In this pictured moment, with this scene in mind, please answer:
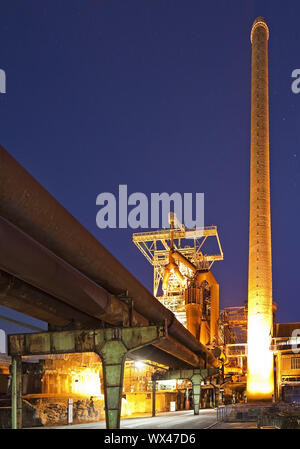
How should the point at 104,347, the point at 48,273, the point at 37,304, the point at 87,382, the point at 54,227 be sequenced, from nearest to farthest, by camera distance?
the point at 54,227, the point at 48,273, the point at 37,304, the point at 104,347, the point at 87,382

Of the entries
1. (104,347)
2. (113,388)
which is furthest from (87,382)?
(113,388)

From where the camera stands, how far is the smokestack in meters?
46.9

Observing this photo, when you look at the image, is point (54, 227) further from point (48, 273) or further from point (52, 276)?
point (52, 276)

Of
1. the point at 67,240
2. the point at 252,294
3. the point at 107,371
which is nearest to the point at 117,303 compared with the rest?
the point at 107,371

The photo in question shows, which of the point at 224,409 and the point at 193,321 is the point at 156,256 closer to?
the point at 193,321

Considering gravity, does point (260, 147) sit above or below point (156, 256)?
above

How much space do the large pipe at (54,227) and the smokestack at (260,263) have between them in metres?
29.5

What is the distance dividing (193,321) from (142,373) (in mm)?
8615

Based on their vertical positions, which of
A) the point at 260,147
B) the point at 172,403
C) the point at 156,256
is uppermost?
the point at 260,147

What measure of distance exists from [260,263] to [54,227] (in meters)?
37.5

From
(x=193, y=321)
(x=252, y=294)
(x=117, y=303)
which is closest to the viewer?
(x=117, y=303)

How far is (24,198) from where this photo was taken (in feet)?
38.7

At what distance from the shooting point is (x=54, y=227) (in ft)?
43.7

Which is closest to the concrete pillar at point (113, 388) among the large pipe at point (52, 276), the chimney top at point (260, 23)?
the large pipe at point (52, 276)
